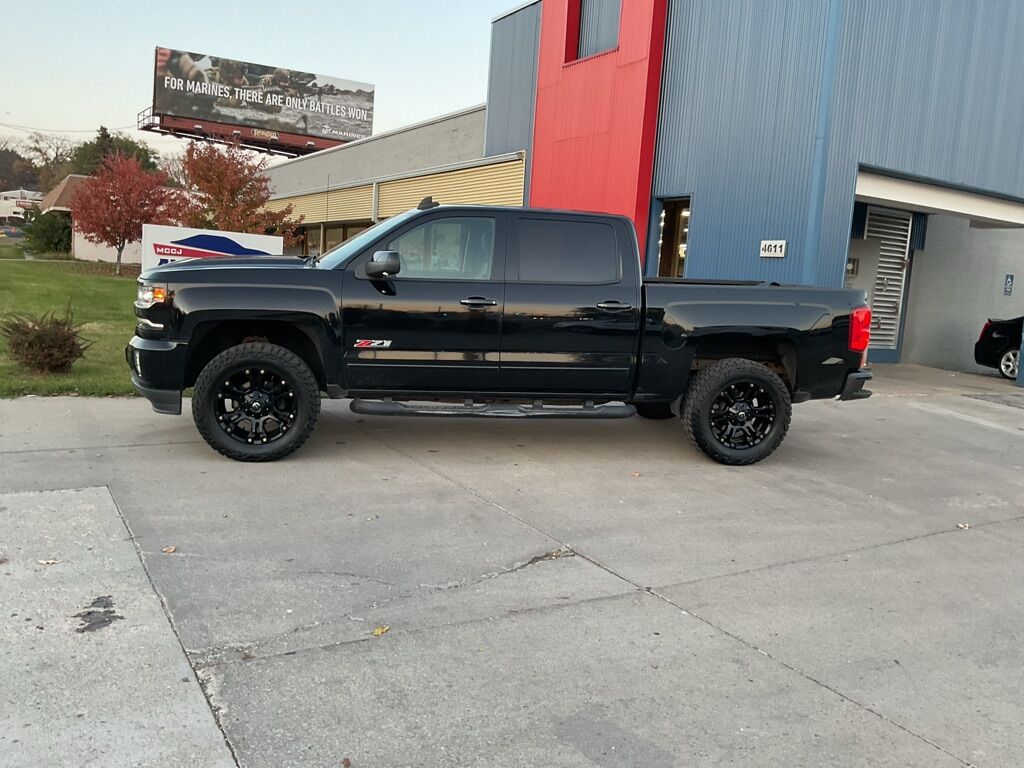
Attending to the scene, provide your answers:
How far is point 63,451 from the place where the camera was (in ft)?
20.7

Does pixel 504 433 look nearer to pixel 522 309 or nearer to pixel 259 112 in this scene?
pixel 522 309

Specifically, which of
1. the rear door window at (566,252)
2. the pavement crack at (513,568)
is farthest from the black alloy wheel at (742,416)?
the pavement crack at (513,568)

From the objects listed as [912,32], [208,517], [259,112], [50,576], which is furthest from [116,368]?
[259,112]

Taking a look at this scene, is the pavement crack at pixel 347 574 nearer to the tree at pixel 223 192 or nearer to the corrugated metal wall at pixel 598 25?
the corrugated metal wall at pixel 598 25

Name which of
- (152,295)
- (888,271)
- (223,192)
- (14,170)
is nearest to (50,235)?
(223,192)

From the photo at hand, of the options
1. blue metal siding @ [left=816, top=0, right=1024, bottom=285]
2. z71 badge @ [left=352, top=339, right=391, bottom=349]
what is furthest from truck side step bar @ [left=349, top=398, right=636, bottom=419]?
blue metal siding @ [left=816, top=0, right=1024, bottom=285]

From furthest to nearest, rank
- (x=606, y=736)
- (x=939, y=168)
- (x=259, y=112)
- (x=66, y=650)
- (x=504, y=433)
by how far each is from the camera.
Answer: (x=259, y=112), (x=939, y=168), (x=504, y=433), (x=66, y=650), (x=606, y=736)

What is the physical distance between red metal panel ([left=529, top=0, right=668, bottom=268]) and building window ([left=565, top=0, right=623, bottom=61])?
0.13ft

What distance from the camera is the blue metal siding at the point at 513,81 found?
55.9 ft

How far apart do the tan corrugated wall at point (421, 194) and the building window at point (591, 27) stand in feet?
8.45

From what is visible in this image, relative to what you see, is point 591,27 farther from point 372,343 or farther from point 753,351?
point 372,343

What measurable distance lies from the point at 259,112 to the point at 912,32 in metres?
60.2

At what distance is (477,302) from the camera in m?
6.54

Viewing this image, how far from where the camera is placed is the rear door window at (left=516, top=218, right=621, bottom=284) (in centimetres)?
675
